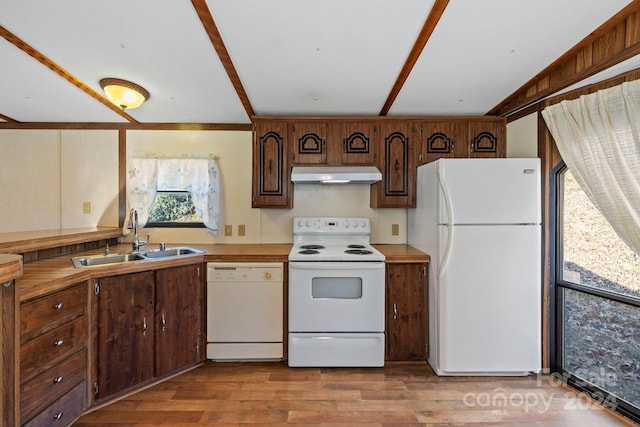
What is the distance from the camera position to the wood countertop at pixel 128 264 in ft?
5.37

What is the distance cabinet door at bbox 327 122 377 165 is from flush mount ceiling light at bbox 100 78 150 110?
1.64 metres

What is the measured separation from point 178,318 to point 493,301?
2.45 meters

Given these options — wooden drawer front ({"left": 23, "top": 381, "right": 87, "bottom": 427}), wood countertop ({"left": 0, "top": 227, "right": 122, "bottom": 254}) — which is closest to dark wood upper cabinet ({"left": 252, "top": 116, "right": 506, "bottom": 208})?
wood countertop ({"left": 0, "top": 227, "right": 122, "bottom": 254})

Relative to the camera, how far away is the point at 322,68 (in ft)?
6.91

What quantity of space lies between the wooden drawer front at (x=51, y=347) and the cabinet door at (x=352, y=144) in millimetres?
2265

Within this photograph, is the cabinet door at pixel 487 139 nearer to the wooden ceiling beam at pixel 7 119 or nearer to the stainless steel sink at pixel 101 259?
the stainless steel sink at pixel 101 259

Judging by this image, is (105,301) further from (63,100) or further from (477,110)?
(477,110)

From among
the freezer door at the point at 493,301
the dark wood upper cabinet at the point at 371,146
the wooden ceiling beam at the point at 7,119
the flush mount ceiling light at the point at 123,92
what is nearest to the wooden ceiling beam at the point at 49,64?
the flush mount ceiling light at the point at 123,92

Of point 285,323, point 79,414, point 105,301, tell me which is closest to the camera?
point 79,414

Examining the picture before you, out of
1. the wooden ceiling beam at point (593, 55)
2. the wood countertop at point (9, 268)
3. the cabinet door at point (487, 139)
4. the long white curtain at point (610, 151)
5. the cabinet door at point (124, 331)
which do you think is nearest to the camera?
the wood countertop at point (9, 268)

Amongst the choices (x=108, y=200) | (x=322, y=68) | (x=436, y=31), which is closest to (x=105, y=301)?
(x=108, y=200)

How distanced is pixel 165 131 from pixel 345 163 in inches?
76.0

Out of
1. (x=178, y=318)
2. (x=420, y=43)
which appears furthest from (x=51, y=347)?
(x=420, y=43)


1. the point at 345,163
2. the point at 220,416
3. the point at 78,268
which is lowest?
the point at 220,416
